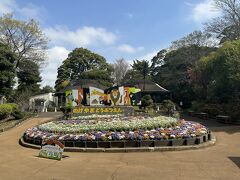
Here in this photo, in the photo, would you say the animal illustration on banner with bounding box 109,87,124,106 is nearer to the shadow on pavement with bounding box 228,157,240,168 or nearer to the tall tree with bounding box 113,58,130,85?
the shadow on pavement with bounding box 228,157,240,168

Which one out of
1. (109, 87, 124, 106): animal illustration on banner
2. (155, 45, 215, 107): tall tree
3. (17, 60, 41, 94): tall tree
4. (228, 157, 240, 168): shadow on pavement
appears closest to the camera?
(228, 157, 240, 168): shadow on pavement

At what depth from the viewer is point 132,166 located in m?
9.16

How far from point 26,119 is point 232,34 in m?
25.3

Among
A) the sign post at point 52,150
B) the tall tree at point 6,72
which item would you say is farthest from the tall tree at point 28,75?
the sign post at point 52,150

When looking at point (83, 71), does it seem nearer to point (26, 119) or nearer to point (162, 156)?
point (26, 119)

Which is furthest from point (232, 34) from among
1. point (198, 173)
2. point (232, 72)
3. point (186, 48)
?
point (198, 173)

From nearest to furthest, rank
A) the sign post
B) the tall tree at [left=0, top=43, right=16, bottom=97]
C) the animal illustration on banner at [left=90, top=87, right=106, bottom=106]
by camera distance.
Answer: the sign post < the animal illustration on banner at [left=90, top=87, right=106, bottom=106] < the tall tree at [left=0, top=43, right=16, bottom=97]

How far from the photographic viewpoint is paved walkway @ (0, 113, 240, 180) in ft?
26.3

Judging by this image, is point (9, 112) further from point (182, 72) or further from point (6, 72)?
point (182, 72)

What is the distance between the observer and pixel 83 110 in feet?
76.9

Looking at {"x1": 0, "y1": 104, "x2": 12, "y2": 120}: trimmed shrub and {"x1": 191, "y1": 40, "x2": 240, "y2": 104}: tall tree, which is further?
{"x1": 0, "y1": 104, "x2": 12, "y2": 120}: trimmed shrub

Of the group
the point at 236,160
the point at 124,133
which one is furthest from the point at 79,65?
the point at 236,160

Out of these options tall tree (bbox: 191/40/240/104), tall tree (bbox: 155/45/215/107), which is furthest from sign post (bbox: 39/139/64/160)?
tall tree (bbox: 155/45/215/107)

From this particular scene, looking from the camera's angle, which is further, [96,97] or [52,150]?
[96,97]
